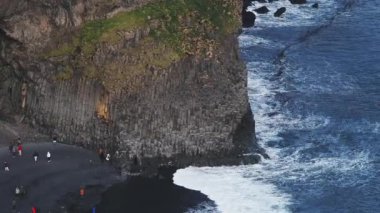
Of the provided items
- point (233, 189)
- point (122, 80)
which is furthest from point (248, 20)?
point (233, 189)

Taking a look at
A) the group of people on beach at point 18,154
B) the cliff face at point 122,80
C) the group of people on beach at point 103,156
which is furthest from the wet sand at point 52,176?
the cliff face at point 122,80

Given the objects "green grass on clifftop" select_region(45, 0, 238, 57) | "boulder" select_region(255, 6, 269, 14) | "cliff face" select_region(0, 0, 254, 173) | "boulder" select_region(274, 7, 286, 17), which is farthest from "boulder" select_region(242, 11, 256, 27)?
"cliff face" select_region(0, 0, 254, 173)

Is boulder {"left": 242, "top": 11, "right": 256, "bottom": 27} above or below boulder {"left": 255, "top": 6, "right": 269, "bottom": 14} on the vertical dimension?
below

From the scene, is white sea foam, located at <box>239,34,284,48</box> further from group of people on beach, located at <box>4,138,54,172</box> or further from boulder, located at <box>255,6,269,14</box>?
group of people on beach, located at <box>4,138,54,172</box>

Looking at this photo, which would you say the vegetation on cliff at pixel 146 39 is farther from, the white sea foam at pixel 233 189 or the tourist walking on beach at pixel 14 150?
the white sea foam at pixel 233 189

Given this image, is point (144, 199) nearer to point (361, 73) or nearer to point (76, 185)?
point (76, 185)

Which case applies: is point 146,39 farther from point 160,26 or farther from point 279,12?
point 279,12
